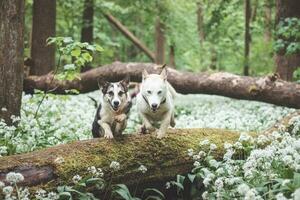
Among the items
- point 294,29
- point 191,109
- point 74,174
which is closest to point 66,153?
point 74,174

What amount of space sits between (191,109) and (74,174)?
1025 centimetres

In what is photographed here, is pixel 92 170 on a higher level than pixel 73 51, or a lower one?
lower

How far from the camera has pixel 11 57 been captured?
9016 millimetres

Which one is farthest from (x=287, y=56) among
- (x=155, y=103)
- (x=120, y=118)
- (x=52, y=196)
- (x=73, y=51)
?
(x=52, y=196)

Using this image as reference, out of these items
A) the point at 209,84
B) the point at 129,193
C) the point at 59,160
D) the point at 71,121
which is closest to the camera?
the point at 59,160

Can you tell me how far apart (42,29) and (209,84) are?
540 centimetres

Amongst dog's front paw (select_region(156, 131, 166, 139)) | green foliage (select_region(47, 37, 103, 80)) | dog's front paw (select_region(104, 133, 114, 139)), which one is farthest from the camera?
green foliage (select_region(47, 37, 103, 80))

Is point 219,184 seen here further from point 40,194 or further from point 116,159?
point 40,194

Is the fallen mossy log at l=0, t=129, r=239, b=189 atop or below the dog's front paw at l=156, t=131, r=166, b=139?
below

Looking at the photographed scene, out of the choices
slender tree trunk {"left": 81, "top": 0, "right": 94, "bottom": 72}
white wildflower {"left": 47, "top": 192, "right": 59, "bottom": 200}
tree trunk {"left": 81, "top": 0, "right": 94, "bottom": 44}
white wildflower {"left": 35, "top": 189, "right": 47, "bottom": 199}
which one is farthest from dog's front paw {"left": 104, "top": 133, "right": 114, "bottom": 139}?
tree trunk {"left": 81, "top": 0, "right": 94, "bottom": 44}

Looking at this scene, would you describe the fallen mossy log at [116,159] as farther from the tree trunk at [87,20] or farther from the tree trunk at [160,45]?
the tree trunk at [160,45]

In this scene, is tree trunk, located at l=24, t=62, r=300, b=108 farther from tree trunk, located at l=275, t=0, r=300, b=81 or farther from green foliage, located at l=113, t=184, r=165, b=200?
green foliage, located at l=113, t=184, r=165, b=200

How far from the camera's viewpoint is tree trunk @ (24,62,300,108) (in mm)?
12297

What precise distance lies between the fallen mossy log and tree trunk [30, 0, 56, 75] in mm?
8805
